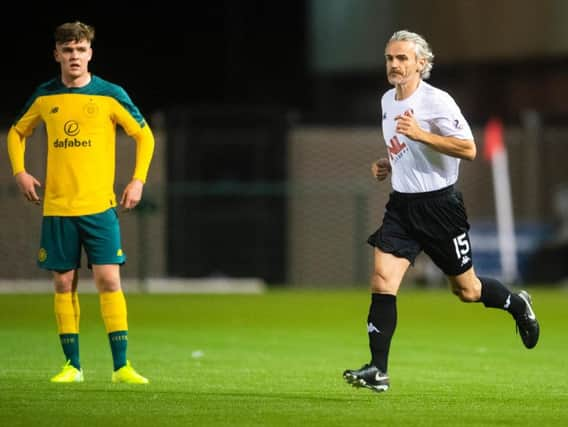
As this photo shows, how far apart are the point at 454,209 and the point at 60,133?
2.39 metres

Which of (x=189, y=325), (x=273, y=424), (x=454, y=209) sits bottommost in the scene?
(x=189, y=325)

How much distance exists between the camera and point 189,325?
16.8 meters

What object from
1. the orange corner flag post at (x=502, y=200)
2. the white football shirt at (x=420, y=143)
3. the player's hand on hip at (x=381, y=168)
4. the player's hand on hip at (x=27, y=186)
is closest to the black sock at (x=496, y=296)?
the white football shirt at (x=420, y=143)

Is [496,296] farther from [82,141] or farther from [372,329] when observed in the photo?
[82,141]

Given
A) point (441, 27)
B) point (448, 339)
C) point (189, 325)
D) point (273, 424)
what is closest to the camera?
point (273, 424)

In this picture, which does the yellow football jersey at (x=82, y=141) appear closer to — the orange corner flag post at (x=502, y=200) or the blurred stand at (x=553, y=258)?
the orange corner flag post at (x=502, y=200)

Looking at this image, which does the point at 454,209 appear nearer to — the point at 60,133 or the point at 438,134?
the point at 438,134

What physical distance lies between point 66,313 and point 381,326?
198cm

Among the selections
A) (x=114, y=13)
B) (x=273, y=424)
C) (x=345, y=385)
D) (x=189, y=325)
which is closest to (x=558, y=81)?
(x=114, y=13)

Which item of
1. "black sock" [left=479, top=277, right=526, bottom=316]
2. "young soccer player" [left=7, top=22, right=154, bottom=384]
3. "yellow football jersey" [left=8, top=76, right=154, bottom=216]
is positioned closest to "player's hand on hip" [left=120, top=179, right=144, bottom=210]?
"young soccer player" [left=7, top=22, right=154, bottom=384]

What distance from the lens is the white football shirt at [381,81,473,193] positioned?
9.50 m

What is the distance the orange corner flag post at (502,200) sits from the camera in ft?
86.0

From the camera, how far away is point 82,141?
9.91 metres

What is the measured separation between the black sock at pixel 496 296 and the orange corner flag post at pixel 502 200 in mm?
15620
